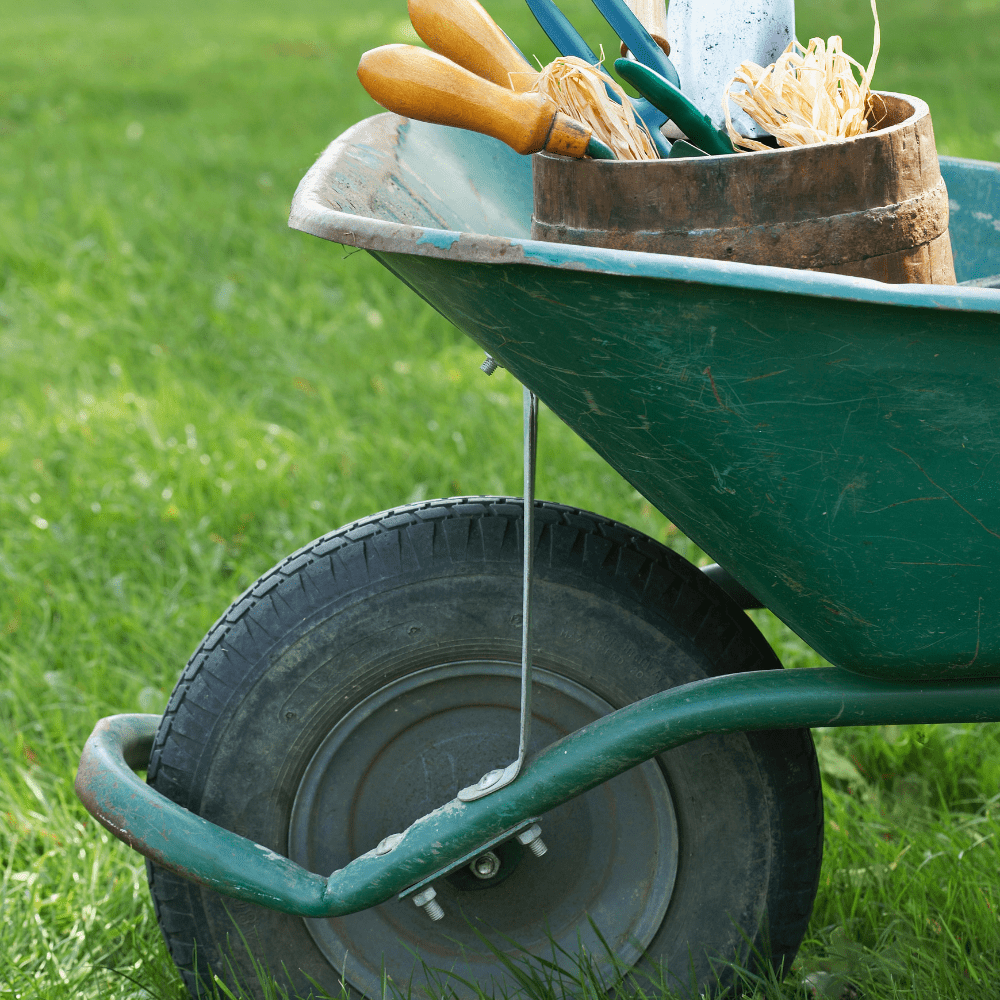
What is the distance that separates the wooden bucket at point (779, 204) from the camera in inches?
37.6

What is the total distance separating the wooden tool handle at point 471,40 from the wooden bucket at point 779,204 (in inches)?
3.8

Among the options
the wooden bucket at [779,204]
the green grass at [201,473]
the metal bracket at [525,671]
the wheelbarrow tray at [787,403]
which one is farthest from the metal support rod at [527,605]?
the green grass at [201,473]

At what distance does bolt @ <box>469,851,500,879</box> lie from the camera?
1.26 m

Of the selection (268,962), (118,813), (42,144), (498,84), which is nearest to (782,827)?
(268,962)

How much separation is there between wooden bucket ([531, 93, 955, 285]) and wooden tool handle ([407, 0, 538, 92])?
0.10 metres

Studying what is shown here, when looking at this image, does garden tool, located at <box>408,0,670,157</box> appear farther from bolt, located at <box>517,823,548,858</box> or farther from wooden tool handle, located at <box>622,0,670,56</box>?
bolt, located at <box>517,823,548,858</box>

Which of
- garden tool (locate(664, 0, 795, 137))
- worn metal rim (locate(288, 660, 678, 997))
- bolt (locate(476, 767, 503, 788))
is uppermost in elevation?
garden tool (locate(664, 0, 795, 137))

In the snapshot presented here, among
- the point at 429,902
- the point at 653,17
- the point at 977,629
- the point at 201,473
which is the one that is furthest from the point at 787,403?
the point at 201,473

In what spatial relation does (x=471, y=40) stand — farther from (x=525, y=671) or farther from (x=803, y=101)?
(x=525, y=671)

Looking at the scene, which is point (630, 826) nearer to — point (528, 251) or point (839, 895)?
point (839, 895)

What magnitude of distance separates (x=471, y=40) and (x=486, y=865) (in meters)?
0.93

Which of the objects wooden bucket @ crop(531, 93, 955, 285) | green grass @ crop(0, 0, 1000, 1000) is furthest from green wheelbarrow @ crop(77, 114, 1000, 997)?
green grass @ crop(0, 0, 1000, 1000)

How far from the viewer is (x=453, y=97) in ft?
3.07

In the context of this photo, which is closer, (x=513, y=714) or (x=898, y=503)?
(x=898, y=503)
